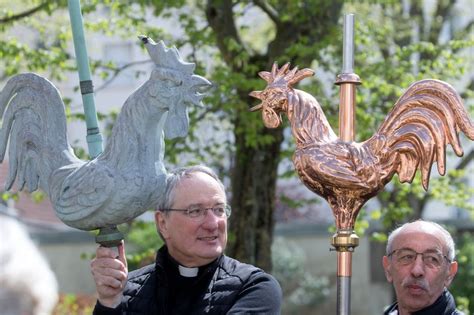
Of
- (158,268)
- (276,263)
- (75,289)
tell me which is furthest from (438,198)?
(75,289)

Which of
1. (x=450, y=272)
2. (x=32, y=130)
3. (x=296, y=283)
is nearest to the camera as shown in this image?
(x=32, y=130)

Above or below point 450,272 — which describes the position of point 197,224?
above

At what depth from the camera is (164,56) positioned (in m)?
3.78

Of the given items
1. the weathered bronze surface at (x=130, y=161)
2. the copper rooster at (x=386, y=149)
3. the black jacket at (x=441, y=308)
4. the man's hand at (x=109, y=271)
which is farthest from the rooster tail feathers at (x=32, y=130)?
the black jacket at (x=441, y=308)

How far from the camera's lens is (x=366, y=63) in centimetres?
1003

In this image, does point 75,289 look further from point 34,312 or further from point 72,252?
point 34,312

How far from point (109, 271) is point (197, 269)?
422 millimetres

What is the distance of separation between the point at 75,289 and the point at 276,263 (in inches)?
139

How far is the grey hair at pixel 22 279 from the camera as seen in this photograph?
2.85 metres

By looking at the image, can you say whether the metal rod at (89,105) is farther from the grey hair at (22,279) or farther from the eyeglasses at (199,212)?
the grey hair at (22,279)

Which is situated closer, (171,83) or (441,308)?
(171,83)

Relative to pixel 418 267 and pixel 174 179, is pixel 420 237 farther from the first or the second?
pixel 174 179

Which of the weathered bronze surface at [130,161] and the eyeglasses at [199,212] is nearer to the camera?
the weathered bronze surface at [130,161]

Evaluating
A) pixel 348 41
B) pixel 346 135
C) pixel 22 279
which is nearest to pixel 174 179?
pixel 346 135
